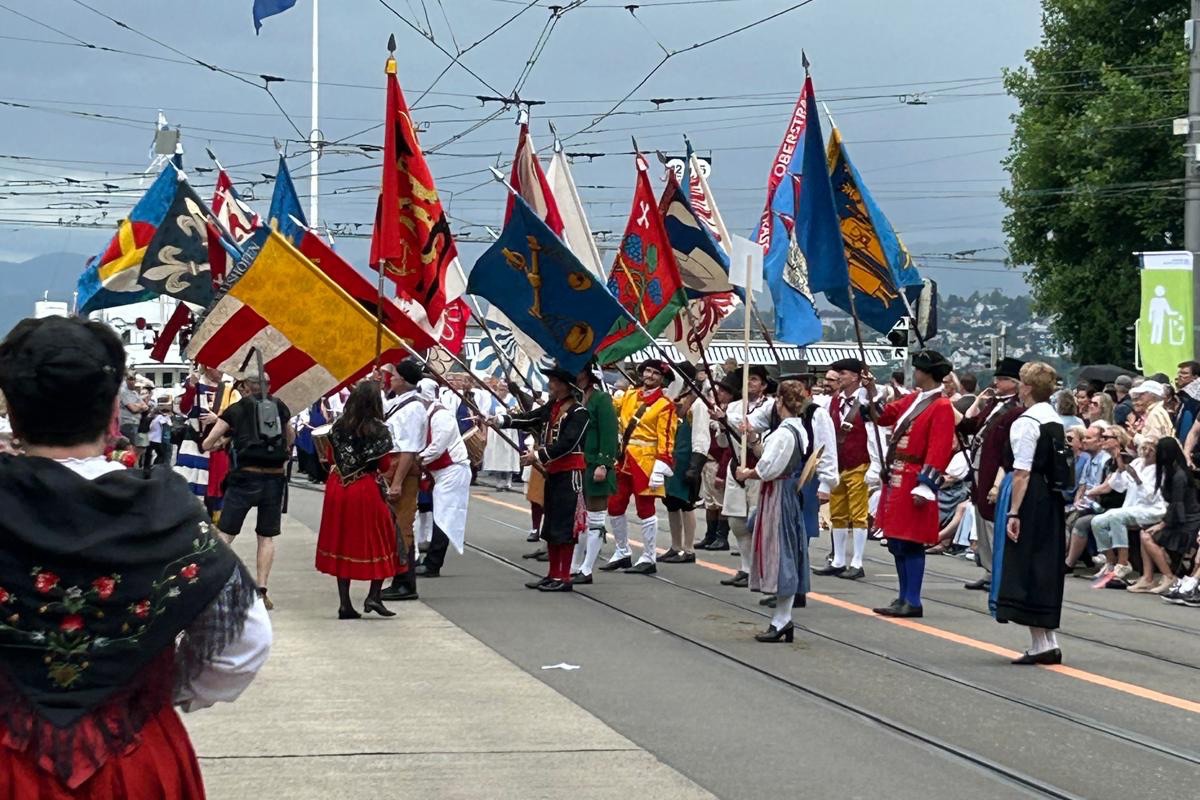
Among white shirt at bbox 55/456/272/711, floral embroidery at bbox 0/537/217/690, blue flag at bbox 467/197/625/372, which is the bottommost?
white shirt at bbox 55/456/272/711

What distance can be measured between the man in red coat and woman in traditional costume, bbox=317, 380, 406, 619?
3666 millimetres

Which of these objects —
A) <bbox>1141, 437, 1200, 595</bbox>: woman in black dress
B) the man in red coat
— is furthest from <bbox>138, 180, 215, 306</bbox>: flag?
<bbox>1141, 437, 1200, 595</bbox>: woman in black dress

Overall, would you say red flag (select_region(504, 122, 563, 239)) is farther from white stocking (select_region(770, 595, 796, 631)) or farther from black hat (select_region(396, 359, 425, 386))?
white stocking (select_region(770, 595, 796, 631))

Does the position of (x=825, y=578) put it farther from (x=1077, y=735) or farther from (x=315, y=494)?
(x=315, y=494)

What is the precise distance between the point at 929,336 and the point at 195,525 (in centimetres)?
1661

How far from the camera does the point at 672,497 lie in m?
16.5

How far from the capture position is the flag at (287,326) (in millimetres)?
12250

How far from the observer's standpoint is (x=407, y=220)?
13953 mm

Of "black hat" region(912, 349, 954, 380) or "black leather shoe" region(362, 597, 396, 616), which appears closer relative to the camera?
"black leather shoe" region(362, 597, 396, 616)

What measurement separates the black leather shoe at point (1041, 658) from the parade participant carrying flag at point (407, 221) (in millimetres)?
5691

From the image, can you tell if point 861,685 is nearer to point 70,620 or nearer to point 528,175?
point 70,620

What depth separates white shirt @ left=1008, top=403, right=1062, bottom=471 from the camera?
34.9 feet

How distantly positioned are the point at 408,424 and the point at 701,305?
18.7 feet

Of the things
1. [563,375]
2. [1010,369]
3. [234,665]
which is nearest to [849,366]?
[1010,369]
